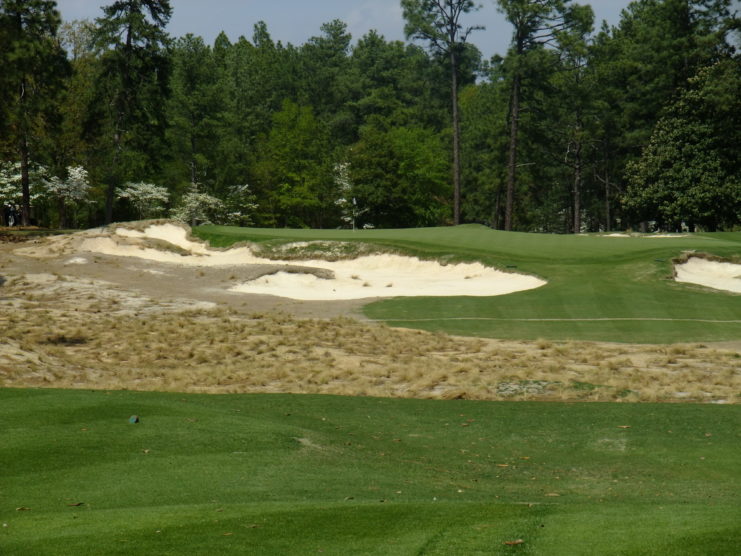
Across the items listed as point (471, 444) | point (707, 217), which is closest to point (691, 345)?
point (471, 444)

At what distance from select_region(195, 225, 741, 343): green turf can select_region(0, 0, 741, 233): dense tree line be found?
24.8 m

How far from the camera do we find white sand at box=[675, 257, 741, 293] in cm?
3105

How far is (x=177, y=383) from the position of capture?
1830 centimetres

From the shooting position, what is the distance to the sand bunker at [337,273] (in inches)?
1287

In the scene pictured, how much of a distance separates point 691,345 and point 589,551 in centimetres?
1716

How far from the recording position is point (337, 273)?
3641cm

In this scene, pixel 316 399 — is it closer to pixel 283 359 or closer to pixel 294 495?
pixel 283 359

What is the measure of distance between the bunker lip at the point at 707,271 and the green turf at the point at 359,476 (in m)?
17.5

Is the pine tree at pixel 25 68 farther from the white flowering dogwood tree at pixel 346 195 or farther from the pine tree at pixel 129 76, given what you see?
the white flowering dogwood tree at pixel 346 195

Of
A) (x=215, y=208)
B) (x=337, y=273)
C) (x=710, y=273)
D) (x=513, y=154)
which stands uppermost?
(x=513, y=154)

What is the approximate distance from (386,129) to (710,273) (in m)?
70.0

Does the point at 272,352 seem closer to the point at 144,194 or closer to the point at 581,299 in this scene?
the point at 581,299

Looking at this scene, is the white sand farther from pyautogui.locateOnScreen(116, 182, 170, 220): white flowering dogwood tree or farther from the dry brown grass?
pyautogui.locateOnScreen(116, 182, 170, 220): white flowering dogwood tree

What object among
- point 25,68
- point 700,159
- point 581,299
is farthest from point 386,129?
point 581,299
